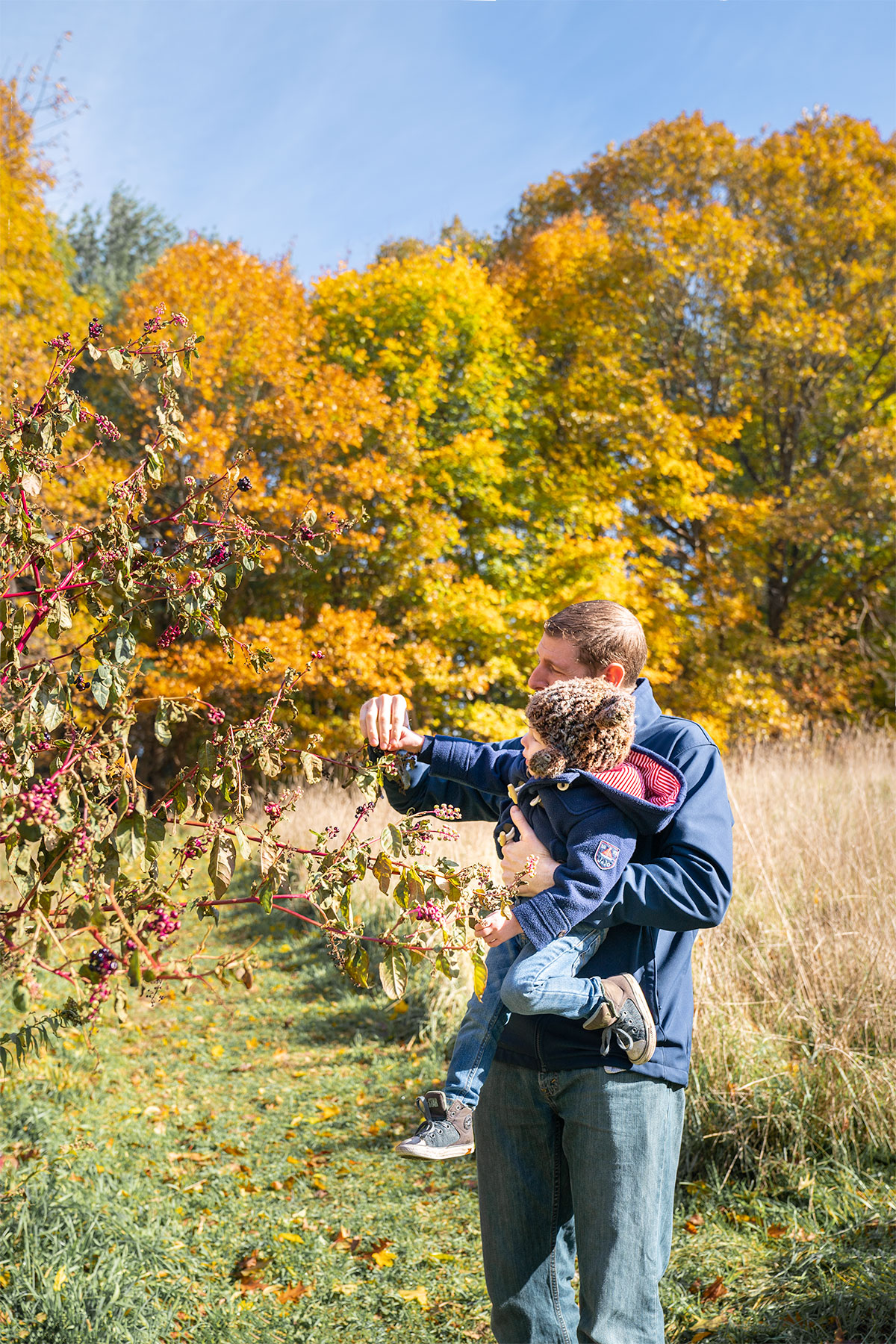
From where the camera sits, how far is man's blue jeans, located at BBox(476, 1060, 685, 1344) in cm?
179

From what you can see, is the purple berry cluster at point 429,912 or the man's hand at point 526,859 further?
the man's hand at point 526,859

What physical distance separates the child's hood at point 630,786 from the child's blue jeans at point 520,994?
241 millimetres

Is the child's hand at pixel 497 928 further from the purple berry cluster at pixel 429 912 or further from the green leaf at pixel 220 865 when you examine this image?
the green leaf at pixel 220 865

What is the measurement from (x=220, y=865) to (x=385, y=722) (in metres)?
0.67

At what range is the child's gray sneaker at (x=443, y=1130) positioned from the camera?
2051 millimetres

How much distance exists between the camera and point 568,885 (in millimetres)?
1815

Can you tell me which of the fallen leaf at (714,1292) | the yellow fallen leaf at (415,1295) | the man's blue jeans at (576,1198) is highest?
the man's blue jeans at (576,1198)

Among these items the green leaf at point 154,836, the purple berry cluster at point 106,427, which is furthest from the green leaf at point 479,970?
the purple berry cluster at point 106,427

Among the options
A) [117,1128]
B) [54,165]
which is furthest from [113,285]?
[117,1128]

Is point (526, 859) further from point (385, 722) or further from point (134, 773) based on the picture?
point (134, 773)

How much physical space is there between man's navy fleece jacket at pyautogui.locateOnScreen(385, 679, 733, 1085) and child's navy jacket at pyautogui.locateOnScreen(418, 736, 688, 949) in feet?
0.14

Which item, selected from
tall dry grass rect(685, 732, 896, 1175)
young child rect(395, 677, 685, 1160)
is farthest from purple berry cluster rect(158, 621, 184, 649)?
tall dry grass rect(685, 732, 896, 1175)

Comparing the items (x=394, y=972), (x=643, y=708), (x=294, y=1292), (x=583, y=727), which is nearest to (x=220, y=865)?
(x=394, y=972)

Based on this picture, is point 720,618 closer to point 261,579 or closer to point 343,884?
point 261,579
